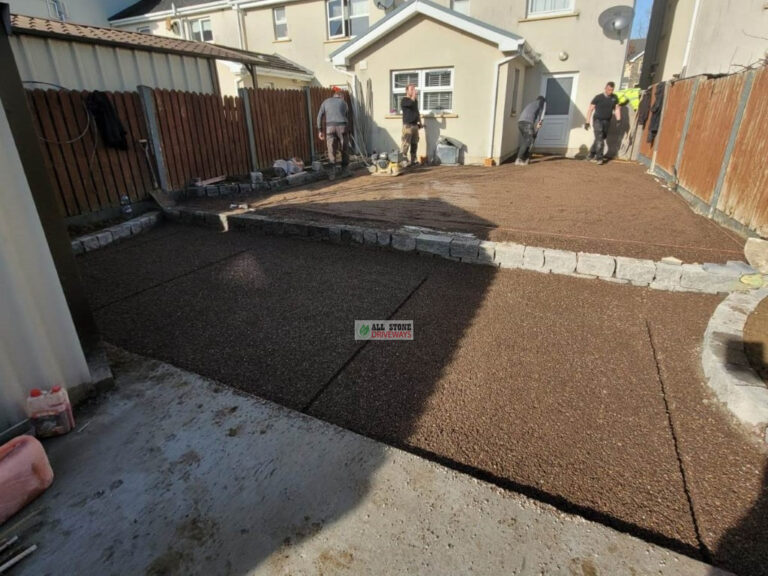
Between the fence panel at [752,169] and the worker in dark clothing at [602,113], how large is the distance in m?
6.53

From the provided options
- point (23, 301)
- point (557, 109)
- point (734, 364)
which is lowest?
point (734, 364)

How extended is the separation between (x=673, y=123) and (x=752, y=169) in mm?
4475

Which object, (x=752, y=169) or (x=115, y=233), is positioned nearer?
(x=752, y=169)

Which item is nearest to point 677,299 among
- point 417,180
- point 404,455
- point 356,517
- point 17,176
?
point 404,455

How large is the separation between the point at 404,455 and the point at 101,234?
5.36 metres

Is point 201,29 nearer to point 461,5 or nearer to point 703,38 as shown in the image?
point 461,5

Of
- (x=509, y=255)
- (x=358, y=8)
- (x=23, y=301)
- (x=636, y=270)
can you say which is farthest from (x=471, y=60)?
(x=23, y=301)

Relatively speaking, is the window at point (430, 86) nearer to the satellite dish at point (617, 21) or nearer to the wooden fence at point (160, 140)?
the wooden fence at point (160, 140)

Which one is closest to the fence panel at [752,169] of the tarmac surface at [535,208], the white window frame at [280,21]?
the tarmac surface at [535,208]

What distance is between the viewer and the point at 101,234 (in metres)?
5.34

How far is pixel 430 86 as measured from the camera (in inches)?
437

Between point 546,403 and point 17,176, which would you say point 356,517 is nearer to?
point 546,403

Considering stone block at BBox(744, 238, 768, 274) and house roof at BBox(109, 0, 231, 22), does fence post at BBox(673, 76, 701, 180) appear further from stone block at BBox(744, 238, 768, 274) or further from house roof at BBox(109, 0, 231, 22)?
house roof at BBox(109, 0, 231, 22)

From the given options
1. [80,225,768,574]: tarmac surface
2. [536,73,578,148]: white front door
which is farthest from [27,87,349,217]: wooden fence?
[536,73,578,148]: white front door
